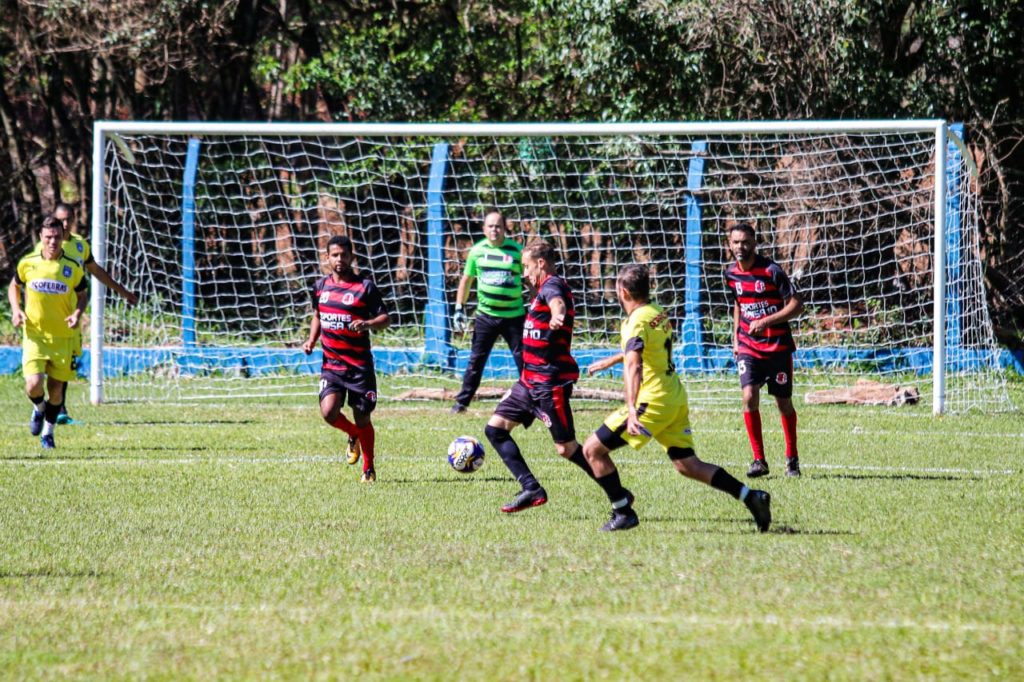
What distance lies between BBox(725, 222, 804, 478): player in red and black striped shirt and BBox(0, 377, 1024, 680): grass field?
0.44 metres

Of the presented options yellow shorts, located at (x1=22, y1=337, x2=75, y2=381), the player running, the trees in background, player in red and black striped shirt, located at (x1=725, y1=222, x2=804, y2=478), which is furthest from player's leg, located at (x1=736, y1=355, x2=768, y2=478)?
the trees in background

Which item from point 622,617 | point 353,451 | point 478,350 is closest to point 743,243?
point 353,451

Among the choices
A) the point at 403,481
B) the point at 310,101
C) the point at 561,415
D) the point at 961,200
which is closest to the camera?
the point at 561,415

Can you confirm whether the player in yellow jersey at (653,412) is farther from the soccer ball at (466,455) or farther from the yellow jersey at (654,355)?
the soccer ball at (466,455)

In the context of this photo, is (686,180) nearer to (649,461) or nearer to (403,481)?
(649,461)

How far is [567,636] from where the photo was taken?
17.2ft

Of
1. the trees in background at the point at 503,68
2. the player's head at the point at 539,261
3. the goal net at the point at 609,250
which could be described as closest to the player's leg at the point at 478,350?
the goal net at the point at 609,250

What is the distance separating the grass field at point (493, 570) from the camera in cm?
498

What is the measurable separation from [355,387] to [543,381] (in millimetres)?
1919

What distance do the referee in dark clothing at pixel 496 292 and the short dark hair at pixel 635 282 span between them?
244 inches

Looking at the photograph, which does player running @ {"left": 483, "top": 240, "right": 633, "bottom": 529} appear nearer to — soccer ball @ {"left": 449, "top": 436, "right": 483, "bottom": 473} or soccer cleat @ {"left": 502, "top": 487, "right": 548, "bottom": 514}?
soccer cleat @ {"left": 502, "top": 487, "right": 548, "bottom": 514}

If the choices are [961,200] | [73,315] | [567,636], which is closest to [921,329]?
[961,200]

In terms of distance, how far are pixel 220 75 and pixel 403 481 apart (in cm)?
1347

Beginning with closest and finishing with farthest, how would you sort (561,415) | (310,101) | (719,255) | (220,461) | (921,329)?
(561,415), (220,461), (921,329), (719,255), (310,101)
